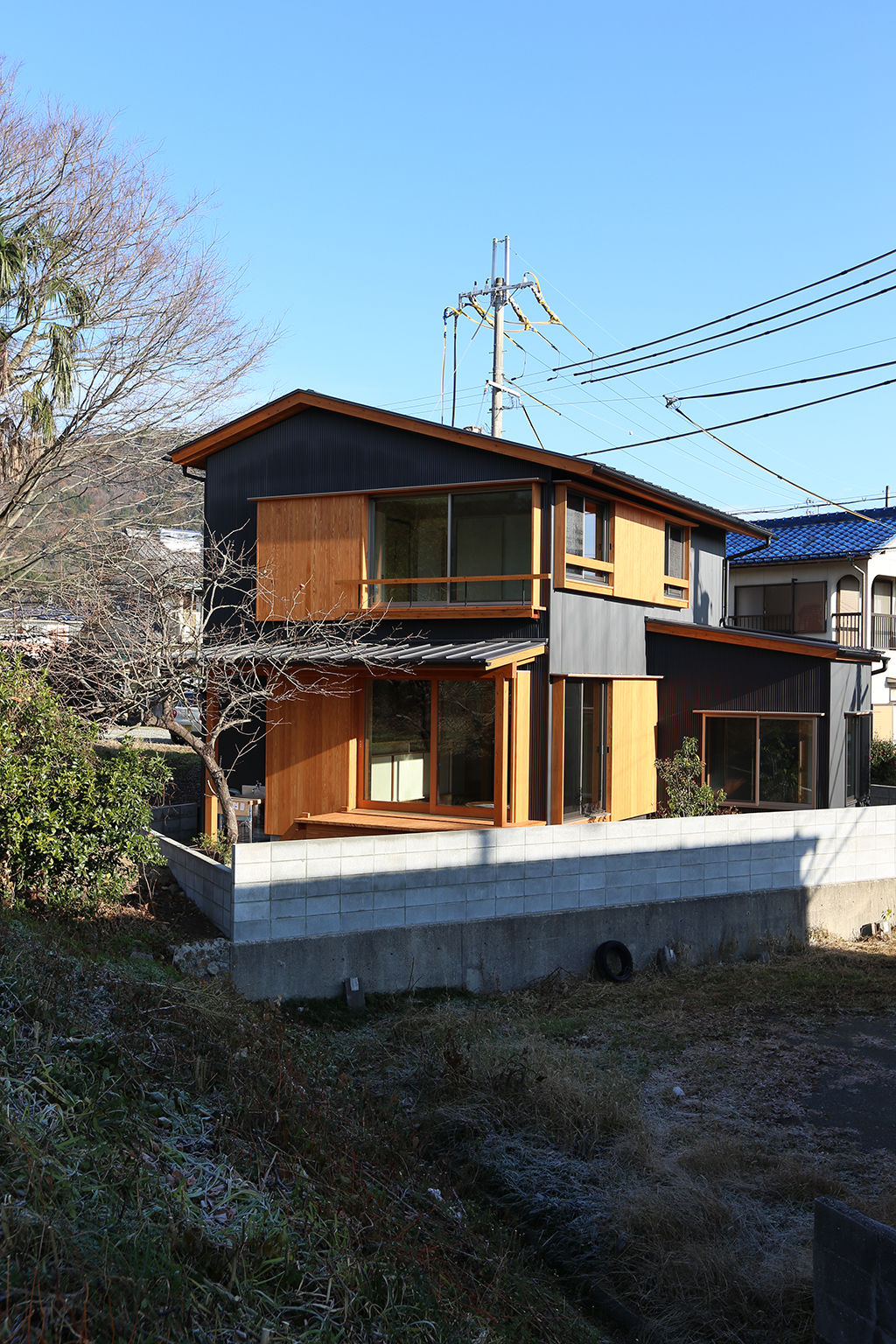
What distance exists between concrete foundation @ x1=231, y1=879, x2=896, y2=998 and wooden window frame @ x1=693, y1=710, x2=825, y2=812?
2.00 meters

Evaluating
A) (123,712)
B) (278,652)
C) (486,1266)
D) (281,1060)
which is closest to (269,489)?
(278,652)

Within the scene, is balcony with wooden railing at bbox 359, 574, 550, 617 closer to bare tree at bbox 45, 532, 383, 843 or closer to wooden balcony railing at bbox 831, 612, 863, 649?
bare tree at bbox 45, 532, 383, 843

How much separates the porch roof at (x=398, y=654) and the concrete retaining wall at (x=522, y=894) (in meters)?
2.67

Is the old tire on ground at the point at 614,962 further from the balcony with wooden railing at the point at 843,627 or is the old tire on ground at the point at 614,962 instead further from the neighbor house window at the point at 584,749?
the balcony with wooden railing at the point at 843,627

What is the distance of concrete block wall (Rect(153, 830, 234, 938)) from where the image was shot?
Result: 930cm

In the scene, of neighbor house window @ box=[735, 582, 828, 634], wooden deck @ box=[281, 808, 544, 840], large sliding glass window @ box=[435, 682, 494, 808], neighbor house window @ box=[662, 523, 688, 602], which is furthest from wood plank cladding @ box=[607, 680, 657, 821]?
neighbor house window @ box=[735, 582, 828, 634]

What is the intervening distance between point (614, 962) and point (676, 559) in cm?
878

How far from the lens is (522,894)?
10.8 m

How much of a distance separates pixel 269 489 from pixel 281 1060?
35.7 ft

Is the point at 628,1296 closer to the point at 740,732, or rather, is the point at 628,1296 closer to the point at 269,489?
the point at 740,732

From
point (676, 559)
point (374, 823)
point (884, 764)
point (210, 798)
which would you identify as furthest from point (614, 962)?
point (884, 764)

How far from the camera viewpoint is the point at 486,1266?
191 inches

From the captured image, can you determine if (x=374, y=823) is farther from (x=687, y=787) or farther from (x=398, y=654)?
(x=687, y=787)

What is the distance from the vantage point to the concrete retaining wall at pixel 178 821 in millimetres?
14977
